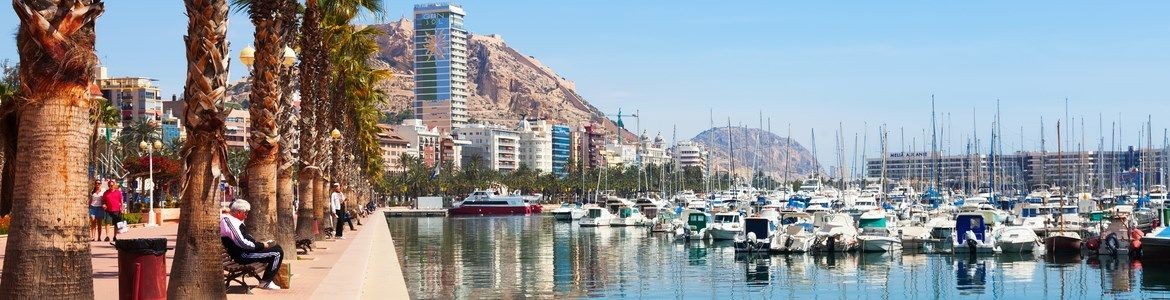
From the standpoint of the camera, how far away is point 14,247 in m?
10.2

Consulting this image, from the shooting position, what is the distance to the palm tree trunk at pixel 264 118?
21266 millimetres

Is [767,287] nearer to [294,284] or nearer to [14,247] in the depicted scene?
[294,284]

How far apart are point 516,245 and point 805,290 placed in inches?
1059

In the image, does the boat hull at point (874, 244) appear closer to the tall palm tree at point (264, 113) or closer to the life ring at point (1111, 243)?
the life ring at point (1111, 243)

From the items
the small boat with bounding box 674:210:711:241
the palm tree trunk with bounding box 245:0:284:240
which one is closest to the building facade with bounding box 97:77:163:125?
the small boat with bounding box 674:210:711:241

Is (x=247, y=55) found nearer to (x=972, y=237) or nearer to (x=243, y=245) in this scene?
(x=243, y=245)

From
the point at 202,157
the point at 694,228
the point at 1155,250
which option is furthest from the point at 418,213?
the point at 202,157

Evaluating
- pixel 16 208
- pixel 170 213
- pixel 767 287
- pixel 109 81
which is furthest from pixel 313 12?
pixel 109 81

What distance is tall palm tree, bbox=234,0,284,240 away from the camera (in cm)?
2127

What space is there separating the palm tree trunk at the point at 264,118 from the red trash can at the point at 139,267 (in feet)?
25.2

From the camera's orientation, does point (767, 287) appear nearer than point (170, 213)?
Yes

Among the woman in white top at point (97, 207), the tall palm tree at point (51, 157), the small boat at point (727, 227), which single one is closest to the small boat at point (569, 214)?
the small boat at point (727, 227)

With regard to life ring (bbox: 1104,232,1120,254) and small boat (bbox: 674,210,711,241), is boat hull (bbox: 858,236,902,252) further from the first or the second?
small boat (bbox: 674,210,711,241)

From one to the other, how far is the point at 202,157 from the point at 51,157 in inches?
178
